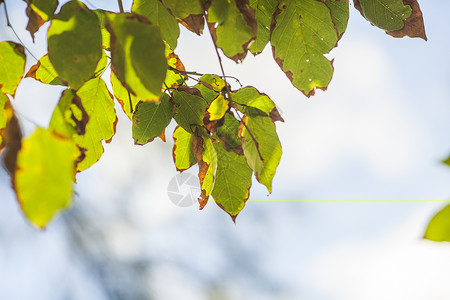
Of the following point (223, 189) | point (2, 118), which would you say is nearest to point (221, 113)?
point (223, 189)

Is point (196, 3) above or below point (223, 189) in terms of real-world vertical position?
above

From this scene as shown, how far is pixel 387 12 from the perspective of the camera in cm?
41

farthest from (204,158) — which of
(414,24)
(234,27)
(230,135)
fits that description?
(414,24)

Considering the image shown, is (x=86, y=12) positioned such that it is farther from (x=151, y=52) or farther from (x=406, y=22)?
(x=406, y=22)

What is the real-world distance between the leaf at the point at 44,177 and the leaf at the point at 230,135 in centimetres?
21

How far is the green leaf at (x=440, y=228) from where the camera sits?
0.56 feet

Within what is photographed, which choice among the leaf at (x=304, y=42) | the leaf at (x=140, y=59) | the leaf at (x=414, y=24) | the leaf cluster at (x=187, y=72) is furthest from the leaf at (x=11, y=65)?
the leaf at (x=414, y=24)

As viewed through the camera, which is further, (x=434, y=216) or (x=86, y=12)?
(x=86, y=12)

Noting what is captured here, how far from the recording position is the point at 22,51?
0.32 metres

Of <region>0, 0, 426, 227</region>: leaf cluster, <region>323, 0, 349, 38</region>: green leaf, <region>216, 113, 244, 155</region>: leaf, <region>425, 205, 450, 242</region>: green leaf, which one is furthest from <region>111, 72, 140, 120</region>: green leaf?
<region>425, 205, 450, 242</region>: green leaf

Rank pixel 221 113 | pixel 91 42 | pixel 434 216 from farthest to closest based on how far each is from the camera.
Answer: pixel 221 113 → pixel 91 42 → pixel 434 216

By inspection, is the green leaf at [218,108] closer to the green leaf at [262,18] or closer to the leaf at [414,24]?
the green leaf at [262,18]

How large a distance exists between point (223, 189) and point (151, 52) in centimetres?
19

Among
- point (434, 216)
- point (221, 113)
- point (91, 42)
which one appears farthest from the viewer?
point (221, 113)
